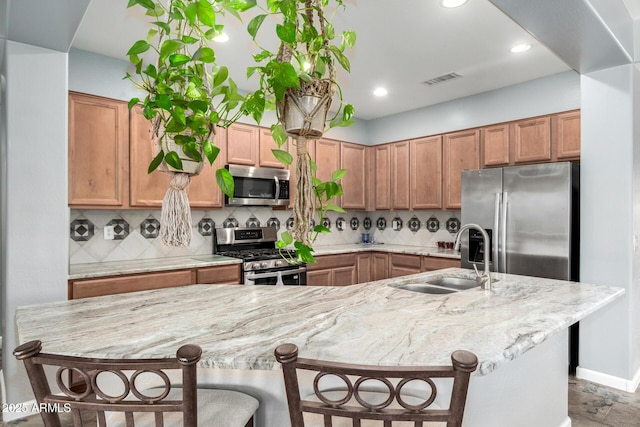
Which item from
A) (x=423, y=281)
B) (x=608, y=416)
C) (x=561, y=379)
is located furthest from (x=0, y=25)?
(x=608, y=416)

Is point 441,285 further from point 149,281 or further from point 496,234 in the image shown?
point 149,281

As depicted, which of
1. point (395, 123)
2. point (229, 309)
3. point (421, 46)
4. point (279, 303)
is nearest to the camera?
point (229, 309)

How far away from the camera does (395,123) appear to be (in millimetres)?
5070

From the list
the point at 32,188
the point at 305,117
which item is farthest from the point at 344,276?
the point at 305,117

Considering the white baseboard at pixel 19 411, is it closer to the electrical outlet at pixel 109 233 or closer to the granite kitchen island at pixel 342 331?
the granite kitchen island at pixel 342 331

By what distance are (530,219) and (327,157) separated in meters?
2.41

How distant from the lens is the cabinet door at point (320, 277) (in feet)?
13.8

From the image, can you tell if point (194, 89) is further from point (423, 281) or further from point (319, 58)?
point (423, 281)

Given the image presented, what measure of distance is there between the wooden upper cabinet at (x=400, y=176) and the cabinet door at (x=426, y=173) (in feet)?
0.24

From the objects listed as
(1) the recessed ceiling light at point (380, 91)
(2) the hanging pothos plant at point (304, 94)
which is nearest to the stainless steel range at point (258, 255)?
(1) the recessed ceiling light at point (380, 91)

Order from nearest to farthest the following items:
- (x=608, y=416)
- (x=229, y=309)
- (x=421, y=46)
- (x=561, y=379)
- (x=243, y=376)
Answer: (x=243, y=376), (x=229, y=309), (x=561, y=379), (x=608, y=416), (x=421, y=46)

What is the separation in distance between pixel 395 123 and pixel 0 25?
4026 mm

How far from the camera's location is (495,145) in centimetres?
397

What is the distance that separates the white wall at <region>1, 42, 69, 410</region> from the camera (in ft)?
7.55
